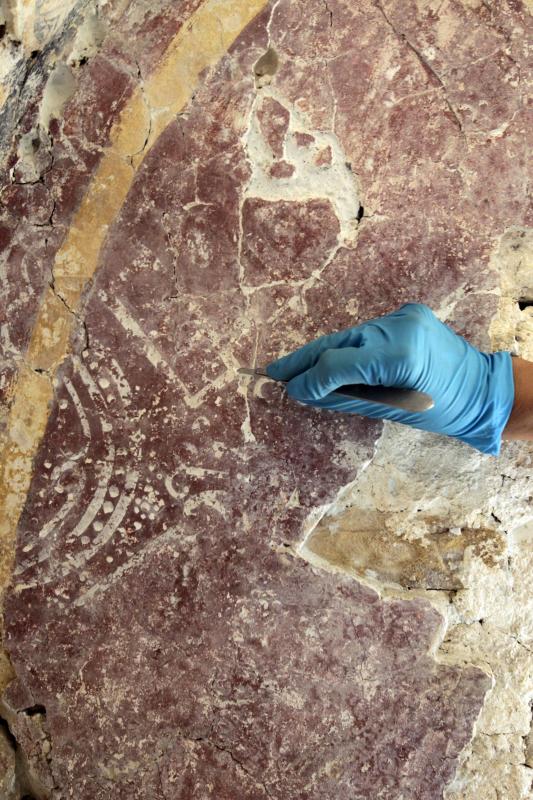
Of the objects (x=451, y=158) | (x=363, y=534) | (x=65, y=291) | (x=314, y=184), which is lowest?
(x=363, y=534)

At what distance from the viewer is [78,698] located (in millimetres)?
2311

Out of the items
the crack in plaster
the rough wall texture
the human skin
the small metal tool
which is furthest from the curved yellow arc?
the human skin

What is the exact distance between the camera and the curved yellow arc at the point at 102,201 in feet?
7.84

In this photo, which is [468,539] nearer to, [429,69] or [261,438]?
[261,438]

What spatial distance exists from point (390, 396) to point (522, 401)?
45cm

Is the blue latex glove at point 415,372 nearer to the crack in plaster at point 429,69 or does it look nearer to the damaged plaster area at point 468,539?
the damaged plaster area at point 468,539

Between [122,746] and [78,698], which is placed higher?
[78,698]

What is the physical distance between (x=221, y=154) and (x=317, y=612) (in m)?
1.50

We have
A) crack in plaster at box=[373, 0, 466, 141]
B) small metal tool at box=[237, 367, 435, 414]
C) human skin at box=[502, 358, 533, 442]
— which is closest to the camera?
small metal tool at box=[237, 367, 435, 414]

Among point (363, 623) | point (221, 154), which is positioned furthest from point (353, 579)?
point (221, 154)

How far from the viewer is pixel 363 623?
2256mm

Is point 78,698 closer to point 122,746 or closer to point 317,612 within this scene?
point 122,746

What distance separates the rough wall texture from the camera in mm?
2250

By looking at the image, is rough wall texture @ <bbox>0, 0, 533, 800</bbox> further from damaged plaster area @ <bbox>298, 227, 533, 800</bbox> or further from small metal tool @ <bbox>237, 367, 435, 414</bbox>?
small metal tool @ <bbox>237, 367, 435, 414</bbox>
